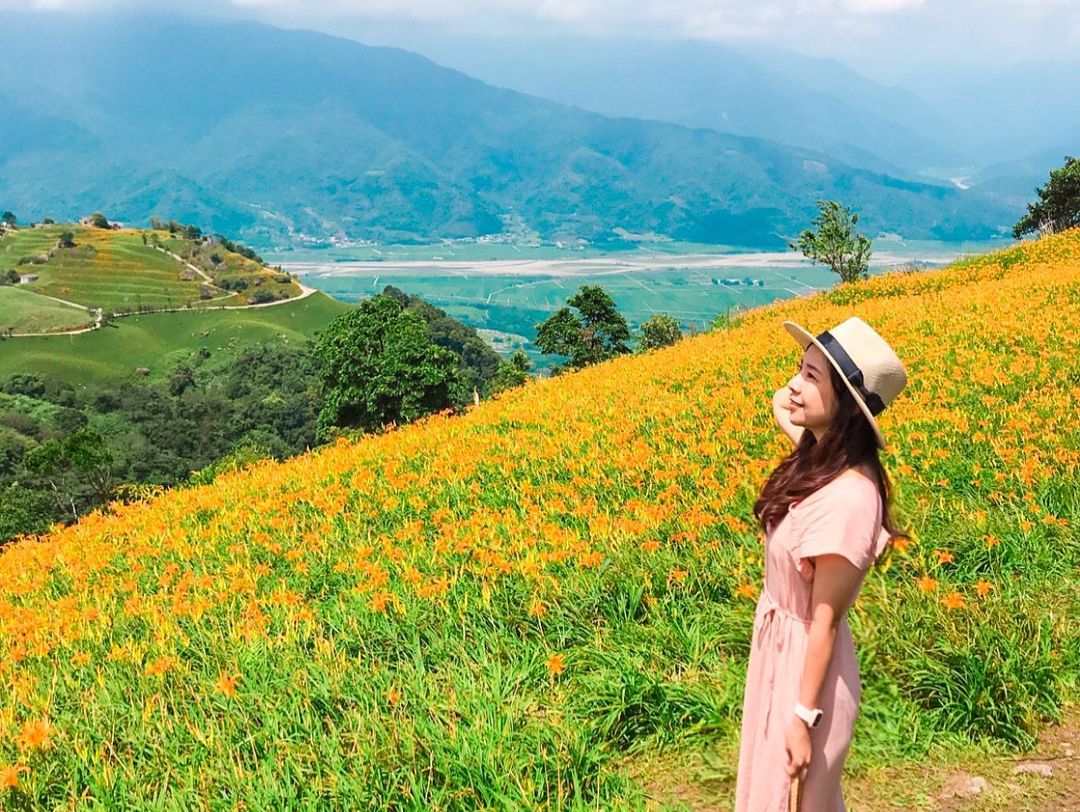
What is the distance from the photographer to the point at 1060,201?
3984 centimetres

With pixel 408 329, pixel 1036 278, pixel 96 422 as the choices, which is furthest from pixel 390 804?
pixel 96 422

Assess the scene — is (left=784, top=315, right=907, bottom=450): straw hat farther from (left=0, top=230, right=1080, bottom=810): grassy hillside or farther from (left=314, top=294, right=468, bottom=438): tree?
(left=314, top=294, right=468, bottom=438): tree

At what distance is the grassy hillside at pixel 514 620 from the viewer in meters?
2.97

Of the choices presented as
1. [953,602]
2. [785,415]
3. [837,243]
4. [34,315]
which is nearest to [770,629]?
[785,415]

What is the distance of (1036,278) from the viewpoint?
1172 centimetres

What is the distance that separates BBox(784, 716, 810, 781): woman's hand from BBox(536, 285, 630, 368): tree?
3693 cm

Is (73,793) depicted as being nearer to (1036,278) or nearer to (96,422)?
(1036,278)

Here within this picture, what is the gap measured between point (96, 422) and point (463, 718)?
84.1 meters

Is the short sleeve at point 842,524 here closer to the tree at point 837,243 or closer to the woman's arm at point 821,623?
the woman's arm at point 821,623

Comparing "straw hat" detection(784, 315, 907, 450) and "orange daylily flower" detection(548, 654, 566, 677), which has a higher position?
"straw hat" detection(784, 315, 907, 450)

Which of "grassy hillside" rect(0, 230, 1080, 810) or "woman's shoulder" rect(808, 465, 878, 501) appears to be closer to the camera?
"woman's shoulder" rect(808, 465, 878, 501)

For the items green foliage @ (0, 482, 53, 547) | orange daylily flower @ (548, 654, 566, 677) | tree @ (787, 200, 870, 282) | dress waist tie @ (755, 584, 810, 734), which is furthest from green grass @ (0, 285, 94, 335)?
dress waist tie @ (755, 584, 810, 734)

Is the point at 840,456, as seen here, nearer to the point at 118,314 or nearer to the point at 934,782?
the point at 934,782

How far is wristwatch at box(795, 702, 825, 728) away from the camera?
208 centimetres
